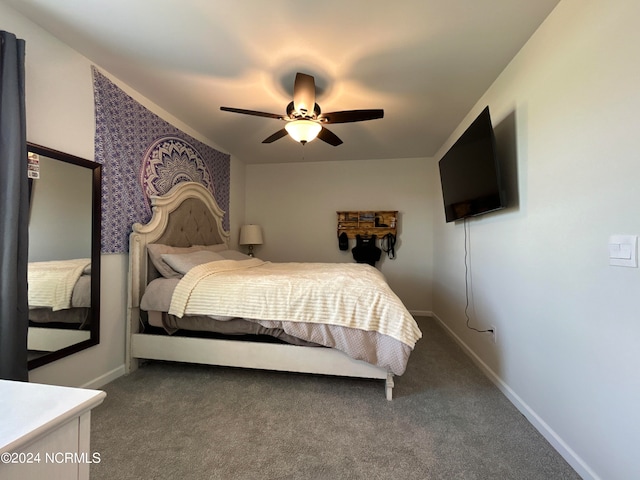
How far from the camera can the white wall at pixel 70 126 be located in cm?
164

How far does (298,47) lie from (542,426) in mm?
2687

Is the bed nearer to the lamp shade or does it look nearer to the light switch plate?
the lamp shade

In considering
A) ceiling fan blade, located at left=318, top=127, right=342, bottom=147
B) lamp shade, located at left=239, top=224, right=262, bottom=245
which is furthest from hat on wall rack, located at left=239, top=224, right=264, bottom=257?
ceiling fan blade, located at left=318, top=127, right=342, bottom=147

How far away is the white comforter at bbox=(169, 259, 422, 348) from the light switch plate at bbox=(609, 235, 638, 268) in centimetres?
103

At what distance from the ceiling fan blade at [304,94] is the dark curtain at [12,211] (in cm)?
152

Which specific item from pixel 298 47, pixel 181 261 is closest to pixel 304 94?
pixel 298 47

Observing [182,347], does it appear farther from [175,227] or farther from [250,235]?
[250,235]

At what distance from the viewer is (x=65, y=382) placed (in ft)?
5.98

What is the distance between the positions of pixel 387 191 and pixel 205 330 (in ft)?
10.3

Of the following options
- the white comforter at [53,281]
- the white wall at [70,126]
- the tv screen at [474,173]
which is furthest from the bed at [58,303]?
the tv screen at [474,173]

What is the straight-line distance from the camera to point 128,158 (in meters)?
Answer: 2.27

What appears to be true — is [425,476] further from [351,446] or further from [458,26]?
[458,26]

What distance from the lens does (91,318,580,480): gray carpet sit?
1.30 m

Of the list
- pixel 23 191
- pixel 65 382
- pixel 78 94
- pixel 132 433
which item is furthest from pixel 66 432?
pixel 78 94
